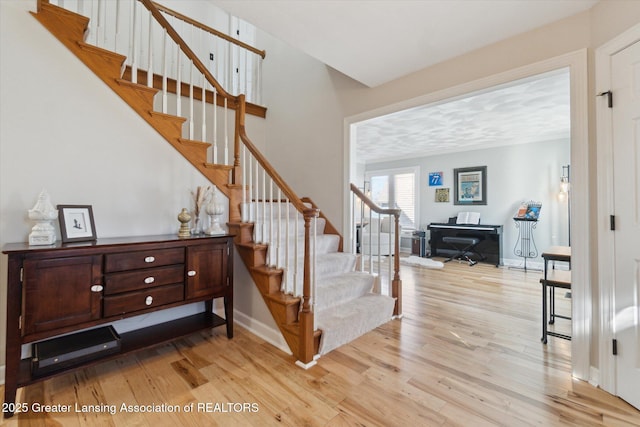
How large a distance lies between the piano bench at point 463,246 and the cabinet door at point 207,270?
16.7 feet

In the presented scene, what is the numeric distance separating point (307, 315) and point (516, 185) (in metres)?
5.68

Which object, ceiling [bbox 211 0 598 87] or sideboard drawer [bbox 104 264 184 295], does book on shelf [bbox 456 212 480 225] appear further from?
Answer: sideboard drawer [bbox 104 264 184 295]

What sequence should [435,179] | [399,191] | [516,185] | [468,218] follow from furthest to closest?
[399,191] → [435,179] → [468,218] → [516,185]

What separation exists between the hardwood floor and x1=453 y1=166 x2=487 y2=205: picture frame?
4.07 metres

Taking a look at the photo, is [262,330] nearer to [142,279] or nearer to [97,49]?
[142,279]

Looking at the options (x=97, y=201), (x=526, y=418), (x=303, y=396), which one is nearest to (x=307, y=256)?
(x=303, y=396)

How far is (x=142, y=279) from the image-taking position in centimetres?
198

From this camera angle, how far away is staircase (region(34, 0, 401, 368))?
2.12 metres

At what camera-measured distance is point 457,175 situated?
6.49 meters

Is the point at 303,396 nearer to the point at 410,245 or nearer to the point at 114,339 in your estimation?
the point at 114,339

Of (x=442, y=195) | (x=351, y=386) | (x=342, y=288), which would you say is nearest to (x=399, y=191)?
(x=442, y=195)

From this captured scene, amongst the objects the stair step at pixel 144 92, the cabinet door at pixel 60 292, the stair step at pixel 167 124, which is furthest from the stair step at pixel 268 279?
the stair step at pixel 144 92

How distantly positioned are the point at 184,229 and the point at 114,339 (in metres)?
0.91

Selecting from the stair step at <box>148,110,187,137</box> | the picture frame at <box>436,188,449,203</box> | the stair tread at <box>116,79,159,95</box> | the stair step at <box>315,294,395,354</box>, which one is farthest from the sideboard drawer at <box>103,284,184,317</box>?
the picture frame at <box>436,188,449,203</box>
